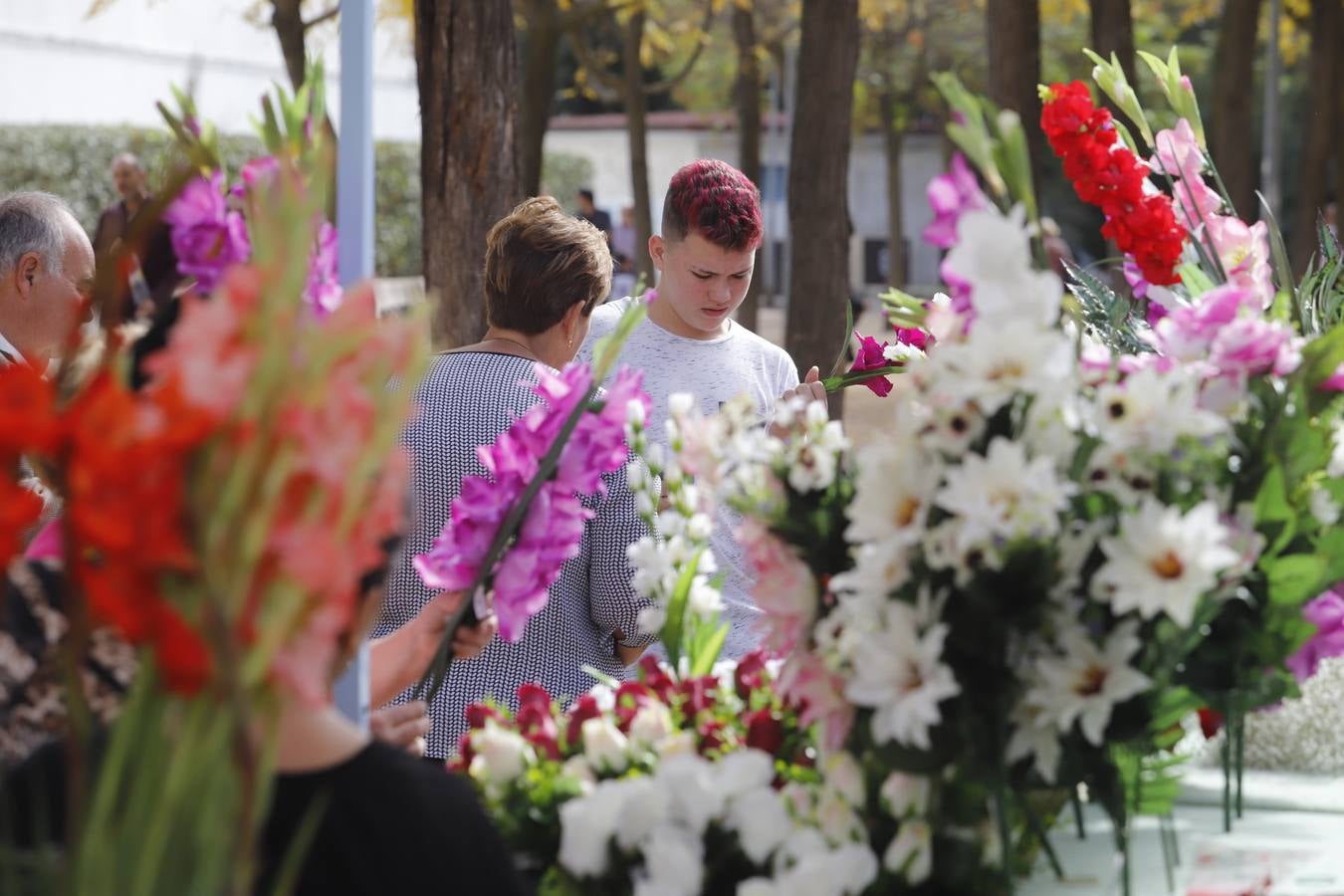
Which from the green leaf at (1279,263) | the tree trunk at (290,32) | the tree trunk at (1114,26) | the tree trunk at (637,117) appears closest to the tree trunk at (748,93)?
the tree trunk at (637,117)

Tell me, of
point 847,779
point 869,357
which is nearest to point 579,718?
point 847,779

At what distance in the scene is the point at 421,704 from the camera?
227 cm

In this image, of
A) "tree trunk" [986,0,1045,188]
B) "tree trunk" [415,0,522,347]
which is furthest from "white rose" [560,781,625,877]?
"tree trunk" [986,0,1045,188]

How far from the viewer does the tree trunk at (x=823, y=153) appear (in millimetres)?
7438

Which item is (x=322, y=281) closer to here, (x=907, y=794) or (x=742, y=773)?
(x=742, y=773)

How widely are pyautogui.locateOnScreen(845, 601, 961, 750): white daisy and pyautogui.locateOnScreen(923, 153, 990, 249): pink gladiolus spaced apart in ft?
1.20

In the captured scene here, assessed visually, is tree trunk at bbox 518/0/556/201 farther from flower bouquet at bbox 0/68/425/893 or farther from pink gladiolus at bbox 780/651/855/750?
flower bouquet at bbox 0/68/425/893

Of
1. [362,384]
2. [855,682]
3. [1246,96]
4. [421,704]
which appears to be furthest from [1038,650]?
[1246,96]

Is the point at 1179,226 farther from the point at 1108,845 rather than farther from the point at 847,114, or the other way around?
the point at 847,114

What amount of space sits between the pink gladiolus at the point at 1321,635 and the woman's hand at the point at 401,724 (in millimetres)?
1072

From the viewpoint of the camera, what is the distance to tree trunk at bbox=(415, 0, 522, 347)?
5.74 meters

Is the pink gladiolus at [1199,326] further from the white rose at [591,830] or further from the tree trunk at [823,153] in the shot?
the tree trunk at [823,153]

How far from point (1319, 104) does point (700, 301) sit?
12535mm

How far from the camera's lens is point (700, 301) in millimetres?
3770
